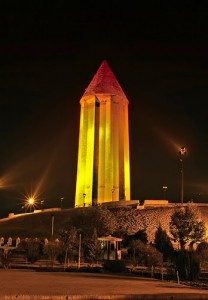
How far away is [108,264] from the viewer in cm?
2022

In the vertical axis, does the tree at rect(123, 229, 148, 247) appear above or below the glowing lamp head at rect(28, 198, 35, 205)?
below

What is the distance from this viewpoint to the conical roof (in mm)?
63931

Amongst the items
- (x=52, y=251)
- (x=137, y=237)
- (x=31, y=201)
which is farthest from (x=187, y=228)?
(x=31, y=201)

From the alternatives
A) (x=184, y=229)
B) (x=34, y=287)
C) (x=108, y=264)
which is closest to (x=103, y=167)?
(x=184, y=229)

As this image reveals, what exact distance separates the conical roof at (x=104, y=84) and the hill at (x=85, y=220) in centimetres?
1919

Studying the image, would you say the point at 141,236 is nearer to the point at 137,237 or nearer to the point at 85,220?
the point at 137,237

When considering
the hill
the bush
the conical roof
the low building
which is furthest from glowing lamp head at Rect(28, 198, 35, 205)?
the bush

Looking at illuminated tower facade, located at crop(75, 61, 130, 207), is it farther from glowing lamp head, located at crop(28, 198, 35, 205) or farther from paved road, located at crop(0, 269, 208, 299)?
paved road, located at crop(0, 269, 208, 299)

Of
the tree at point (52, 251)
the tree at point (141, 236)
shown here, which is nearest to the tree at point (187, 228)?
the tree at point (141, 236)

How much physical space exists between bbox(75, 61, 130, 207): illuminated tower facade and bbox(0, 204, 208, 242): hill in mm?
10509

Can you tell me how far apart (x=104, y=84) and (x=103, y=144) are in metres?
8.20

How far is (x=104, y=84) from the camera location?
6425cm

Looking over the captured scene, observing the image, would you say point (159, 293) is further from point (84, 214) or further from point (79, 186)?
point (79, 186)

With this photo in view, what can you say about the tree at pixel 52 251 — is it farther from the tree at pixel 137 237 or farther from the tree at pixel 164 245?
the tree at pixel 137 237
